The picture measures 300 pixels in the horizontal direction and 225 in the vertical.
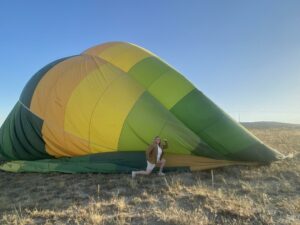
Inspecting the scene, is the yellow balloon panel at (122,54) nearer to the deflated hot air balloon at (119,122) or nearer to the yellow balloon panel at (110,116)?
the deflated hot air balloon at (119,122)

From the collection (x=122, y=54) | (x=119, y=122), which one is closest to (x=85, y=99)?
(x=119, y=122)

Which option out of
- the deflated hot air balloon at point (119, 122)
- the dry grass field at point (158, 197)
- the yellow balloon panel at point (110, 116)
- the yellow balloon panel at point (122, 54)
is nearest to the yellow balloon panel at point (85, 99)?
the deflated hot air balloon at point (119, 122)

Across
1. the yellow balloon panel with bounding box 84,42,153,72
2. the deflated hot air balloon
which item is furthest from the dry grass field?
the yellow balloon panel with bounding box 84,42,153,72

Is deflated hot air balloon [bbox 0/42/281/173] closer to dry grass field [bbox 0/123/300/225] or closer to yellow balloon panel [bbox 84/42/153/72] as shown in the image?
yellow balloon panel [bbox 84/42/153/72]

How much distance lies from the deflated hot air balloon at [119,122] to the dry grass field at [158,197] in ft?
1.87

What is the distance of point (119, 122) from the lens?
1137 cm

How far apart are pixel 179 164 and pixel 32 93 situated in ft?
18.3

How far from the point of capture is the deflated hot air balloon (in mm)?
11148

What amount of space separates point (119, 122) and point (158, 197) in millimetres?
3649

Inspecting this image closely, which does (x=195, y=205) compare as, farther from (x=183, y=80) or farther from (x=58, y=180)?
(x=183, y=80)

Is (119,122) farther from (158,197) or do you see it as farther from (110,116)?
(158,197)

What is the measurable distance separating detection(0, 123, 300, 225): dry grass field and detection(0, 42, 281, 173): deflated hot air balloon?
570 mm

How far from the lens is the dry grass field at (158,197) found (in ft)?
21.7

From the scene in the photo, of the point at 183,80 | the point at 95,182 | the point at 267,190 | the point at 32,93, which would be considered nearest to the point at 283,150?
the point at 183,80
